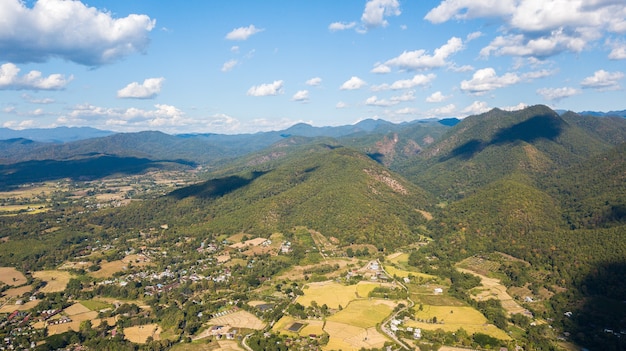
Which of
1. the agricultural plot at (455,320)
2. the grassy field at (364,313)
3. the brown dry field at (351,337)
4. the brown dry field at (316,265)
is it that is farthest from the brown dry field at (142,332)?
the agricultural plot at (455,320)

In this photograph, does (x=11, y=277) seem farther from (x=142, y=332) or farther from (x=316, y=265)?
(x=316, y=265)

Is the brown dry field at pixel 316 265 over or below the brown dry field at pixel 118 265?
below

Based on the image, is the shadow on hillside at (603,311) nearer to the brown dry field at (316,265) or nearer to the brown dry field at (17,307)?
the brown dry field at (316,265)

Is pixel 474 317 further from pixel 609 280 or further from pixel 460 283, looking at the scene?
pixel 609 280

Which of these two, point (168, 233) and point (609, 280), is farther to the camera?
point (168, 233)

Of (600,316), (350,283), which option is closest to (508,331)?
(600,316)

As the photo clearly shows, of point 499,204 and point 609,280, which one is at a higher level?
point 499,204

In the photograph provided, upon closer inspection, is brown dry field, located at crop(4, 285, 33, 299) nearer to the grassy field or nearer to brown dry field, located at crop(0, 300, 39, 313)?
brown dry field, located at crop(0, 300, 39, 313)

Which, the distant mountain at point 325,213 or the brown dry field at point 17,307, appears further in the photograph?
the distant mountain at point 325,213
